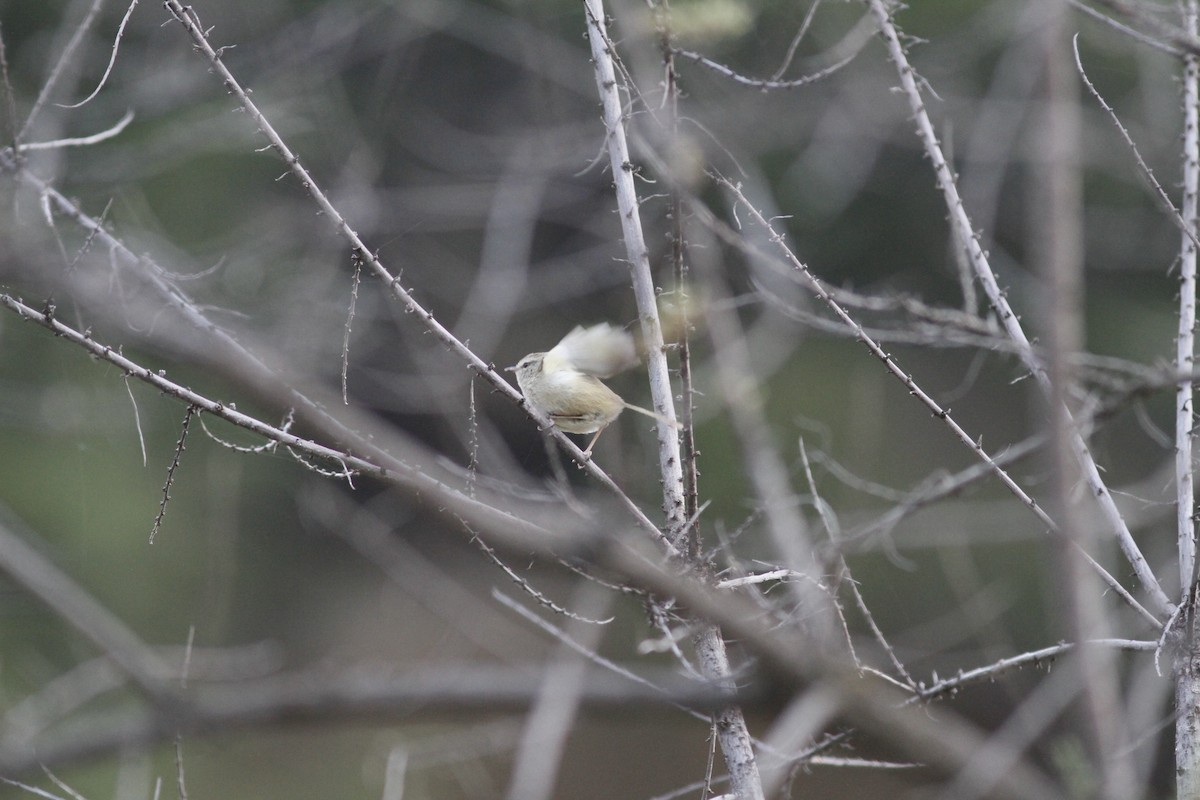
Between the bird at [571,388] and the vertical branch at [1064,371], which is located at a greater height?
the bird at [571,388]

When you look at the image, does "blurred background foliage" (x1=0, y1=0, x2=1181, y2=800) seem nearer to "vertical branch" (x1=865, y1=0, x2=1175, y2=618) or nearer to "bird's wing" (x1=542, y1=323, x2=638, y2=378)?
"bird's wing" (x1=542, y1=323, x2=638, y2=378)

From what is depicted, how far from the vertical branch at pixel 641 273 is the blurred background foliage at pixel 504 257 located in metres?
5.07

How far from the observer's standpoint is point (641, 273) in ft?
10.2

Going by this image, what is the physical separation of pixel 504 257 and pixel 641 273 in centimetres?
692

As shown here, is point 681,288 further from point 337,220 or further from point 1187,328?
point 1187,328

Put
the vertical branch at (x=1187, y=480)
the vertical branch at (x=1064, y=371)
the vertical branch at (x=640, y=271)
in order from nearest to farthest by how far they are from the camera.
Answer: the vertical branch at (x=1064, y=371)
the vertical branch at (x=1187, y=480)
the vertical branch at (x=640, y=271)

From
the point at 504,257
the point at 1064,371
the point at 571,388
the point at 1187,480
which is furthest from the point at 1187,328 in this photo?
the point at 504,257

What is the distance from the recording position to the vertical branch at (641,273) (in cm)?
310

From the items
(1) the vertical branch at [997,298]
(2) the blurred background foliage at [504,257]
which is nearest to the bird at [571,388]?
(1) the vertical branch at [997,298]

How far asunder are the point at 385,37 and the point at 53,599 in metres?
9.99

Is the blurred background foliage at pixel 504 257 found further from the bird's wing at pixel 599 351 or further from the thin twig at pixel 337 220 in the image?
the thin twig at pixel 337 220

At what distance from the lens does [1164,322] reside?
9562mm

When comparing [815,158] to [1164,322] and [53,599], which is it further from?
[53,599]

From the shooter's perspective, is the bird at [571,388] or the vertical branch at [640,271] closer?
the vertical branch at [640,271]
